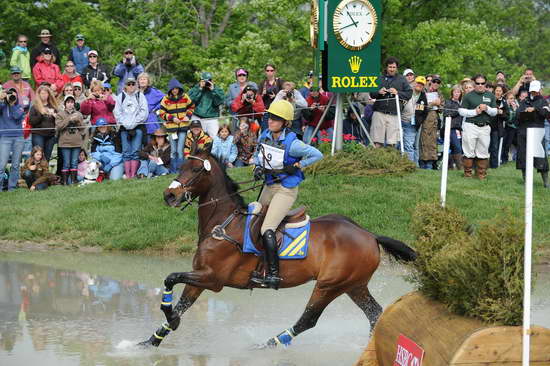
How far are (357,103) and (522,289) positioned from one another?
44.0 feet

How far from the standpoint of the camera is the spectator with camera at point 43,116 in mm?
19703

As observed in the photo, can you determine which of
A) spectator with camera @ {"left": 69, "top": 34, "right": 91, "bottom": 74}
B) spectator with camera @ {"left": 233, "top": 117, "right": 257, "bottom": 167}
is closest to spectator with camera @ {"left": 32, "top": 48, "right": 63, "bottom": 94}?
spectator with camera @ {"left": 69, "top": 34, "right": 91, "bottom": 74}

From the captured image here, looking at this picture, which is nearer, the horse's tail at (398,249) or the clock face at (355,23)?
the horse's tail at (398,249)

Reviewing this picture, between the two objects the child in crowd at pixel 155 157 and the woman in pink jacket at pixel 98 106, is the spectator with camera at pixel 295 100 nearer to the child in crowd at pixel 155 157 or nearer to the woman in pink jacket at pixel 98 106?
the child in crowd at pixel 155 157

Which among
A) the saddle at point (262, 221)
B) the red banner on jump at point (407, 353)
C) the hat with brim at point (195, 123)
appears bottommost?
the red banner on jump at point (407, 353)

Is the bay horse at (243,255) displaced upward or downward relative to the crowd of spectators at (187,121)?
downward

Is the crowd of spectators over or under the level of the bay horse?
over

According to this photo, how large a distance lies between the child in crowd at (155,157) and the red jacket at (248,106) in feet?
5.69

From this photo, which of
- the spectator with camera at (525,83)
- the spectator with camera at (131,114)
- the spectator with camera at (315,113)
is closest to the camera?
the spectator with camera at (131,114)

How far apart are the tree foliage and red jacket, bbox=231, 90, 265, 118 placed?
1282 cm

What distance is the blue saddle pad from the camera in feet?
34.7

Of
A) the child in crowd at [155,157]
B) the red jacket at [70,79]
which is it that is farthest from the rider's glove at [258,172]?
the red jacket at [70,79]

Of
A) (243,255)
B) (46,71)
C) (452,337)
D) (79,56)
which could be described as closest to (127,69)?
(79,56)

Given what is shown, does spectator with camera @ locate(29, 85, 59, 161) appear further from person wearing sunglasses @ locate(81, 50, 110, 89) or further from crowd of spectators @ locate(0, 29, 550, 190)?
person wearing sunglasses @ locate(81, 50, 110, 89)
